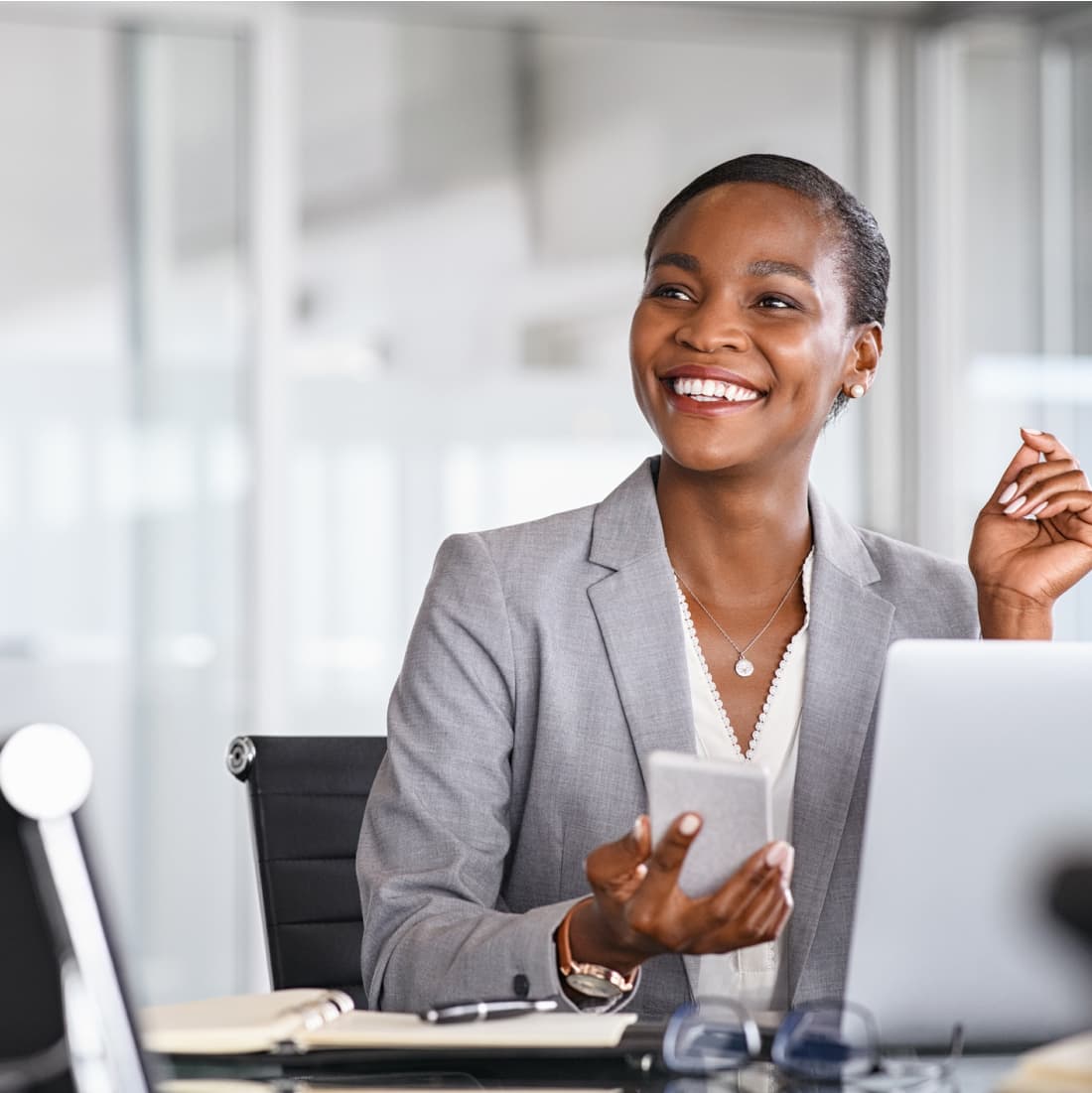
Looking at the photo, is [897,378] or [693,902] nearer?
[693,902]

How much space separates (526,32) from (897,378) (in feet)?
4.24

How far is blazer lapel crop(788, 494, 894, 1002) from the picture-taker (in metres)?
1.76

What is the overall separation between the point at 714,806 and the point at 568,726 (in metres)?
0.64

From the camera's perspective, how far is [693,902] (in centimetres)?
128

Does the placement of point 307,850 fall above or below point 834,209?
below

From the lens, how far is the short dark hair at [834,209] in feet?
6.29

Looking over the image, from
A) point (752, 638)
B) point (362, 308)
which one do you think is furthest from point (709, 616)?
point (362, 308)

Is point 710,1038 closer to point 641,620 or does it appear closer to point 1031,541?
point 641,620

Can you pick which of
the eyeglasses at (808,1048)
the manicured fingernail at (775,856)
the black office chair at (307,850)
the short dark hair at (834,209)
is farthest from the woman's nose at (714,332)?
the eyeglasses at (808,1048)

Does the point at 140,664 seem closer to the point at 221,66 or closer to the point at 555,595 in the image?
the point at 221,66

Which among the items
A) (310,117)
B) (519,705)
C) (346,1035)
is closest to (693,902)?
(346,1035)

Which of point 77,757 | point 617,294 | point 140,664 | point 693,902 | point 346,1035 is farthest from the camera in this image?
point 617,294

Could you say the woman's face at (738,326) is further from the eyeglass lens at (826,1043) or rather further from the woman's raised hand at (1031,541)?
the eyeglass lens at (826,1043)

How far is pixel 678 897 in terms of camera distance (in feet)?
4.21
